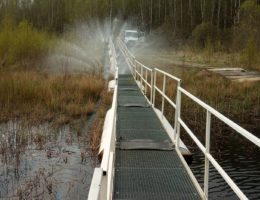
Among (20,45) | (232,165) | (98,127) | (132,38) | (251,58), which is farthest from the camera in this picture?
(132,38)

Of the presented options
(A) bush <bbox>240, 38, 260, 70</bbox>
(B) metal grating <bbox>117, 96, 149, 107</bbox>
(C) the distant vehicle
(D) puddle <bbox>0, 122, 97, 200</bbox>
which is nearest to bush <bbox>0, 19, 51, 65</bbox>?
(A) bush <bbox>240, 38, 260, 70</bbox>

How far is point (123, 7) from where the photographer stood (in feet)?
232

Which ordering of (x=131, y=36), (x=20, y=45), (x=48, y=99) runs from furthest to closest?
(x=131, y=36)
(x=20, y=45)
(x=48, y=99)

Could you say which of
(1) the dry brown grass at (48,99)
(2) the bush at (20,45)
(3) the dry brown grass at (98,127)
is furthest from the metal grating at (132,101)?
(2) the bush at (20,45)

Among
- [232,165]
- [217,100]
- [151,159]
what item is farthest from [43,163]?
[217,100]

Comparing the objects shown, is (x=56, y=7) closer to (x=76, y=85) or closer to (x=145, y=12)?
(x=145, y=12)

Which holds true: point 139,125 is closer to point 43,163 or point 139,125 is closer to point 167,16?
point 43,163

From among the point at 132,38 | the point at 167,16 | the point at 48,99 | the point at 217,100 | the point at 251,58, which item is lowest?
the point at 217,100

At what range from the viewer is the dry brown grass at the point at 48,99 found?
12.7m

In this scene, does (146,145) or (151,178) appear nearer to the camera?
Result: (151,178)

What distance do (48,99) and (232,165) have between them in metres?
7.24

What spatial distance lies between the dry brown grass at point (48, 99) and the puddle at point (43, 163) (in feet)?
3.93

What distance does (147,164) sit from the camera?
686 centimetres

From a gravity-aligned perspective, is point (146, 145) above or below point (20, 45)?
below
